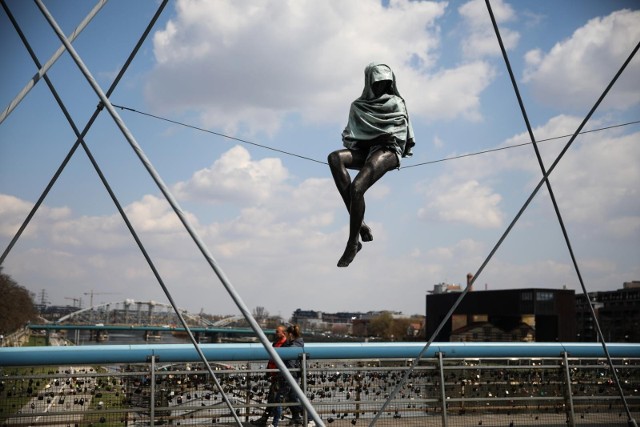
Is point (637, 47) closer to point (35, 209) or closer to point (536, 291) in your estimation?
point (35, 209)

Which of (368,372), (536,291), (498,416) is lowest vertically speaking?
(498,416)

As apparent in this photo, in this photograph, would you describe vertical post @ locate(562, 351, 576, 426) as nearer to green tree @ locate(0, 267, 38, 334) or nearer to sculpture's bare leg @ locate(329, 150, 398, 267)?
sculpture's bare leg @ locate(329, 150, 398, 267)

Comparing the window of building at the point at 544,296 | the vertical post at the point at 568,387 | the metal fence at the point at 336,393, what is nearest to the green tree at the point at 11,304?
the window of building at the point at 544,296

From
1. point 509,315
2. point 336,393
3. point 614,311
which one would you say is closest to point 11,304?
point 509,315

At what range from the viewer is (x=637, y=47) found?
5.22 metres

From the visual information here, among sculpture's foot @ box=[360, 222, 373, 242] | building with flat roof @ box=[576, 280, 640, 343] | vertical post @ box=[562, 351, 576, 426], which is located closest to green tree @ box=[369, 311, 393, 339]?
building with flat roof @ box=[576, 280, 640, 343]

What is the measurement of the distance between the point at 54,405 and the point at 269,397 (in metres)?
2.50

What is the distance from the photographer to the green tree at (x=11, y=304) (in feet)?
240

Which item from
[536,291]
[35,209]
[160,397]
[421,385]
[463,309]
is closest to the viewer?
[35,209]

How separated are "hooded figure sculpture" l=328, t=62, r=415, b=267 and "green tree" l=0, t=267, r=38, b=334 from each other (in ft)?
247

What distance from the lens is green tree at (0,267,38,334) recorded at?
73000mm

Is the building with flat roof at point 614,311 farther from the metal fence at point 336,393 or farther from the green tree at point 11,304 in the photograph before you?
the metal fence at point 336,393

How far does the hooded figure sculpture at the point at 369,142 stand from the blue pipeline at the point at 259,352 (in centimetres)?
197

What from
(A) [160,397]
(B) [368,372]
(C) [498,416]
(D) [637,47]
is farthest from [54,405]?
(D) [637,47]
